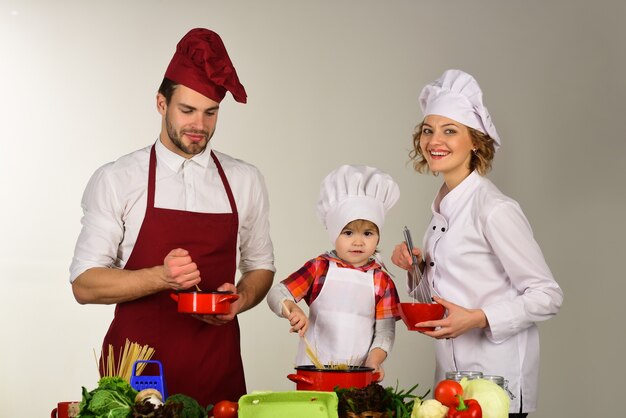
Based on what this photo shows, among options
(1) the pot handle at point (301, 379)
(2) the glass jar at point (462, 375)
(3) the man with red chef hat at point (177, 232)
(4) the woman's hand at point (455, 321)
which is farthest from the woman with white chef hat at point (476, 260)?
(3) the man with red chef hat at point (177, 232)

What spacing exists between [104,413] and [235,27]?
130 inches

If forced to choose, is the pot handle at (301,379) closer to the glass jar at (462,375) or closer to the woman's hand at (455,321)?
the glass jar at (462,375)

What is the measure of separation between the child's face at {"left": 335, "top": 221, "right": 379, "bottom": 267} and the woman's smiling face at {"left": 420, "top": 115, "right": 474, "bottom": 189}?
303 mm

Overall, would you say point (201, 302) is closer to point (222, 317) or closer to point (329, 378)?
point (222, 317)

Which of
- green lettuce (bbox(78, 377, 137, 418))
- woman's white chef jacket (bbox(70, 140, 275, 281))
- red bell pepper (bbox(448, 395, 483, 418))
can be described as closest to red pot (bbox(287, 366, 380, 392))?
red bell pepper (bbox(448, 395, 483, 418))

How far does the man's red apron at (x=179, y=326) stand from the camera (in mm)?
3139

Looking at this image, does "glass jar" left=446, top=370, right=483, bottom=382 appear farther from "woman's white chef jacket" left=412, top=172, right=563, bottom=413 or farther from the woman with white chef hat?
"woman's white chef jacket" left=412, top=172, right=563, bottom=413

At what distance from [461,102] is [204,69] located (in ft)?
2.78

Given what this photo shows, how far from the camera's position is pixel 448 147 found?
3188 millimetres

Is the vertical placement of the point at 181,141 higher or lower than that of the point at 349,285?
higher

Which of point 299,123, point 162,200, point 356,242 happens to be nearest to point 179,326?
point 162,200

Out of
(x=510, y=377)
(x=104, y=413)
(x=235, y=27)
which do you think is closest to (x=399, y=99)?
(x=235, y=27)

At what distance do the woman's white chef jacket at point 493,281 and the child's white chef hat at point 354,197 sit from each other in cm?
20

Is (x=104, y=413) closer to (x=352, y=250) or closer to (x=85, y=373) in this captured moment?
(x=352, y=250)
